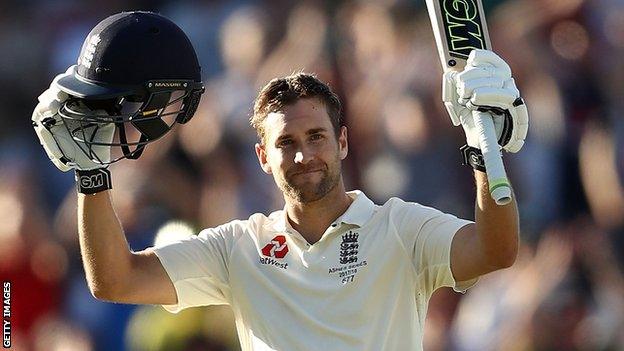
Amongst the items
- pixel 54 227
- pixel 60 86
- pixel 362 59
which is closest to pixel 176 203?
pixel 54 227

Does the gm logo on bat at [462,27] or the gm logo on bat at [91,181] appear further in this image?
the gm logo on bat at [91,181]

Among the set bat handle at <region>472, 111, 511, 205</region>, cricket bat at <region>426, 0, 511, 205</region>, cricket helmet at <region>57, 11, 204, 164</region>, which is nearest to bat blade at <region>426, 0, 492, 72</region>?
cricket bat at <region>426, 0, 511, 205</region>

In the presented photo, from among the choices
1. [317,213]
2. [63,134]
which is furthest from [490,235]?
[63,134]

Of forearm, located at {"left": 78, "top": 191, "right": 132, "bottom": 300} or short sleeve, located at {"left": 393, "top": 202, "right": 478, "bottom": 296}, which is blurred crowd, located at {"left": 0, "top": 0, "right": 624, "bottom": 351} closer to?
short sleeve, located at {"left": 393, "top": 202, "right": 478, "bottom": 296}

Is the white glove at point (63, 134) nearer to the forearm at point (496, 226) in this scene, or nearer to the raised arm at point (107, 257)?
the raised arm at point (107, 257)

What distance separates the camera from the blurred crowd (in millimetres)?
4910

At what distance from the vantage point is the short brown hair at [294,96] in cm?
372

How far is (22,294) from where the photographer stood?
5805mm

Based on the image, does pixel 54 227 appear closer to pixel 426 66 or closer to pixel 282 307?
pixel 426 66

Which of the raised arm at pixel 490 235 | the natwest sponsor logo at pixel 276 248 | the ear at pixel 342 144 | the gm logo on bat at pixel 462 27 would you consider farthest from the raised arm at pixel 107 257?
the gm logo on bat at pixel 462 27

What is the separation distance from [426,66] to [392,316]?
2.05m

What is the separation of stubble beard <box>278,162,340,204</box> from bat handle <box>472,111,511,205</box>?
0.59m

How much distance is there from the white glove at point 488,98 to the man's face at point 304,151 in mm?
498

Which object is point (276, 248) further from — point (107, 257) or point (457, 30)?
point (457, 30)
